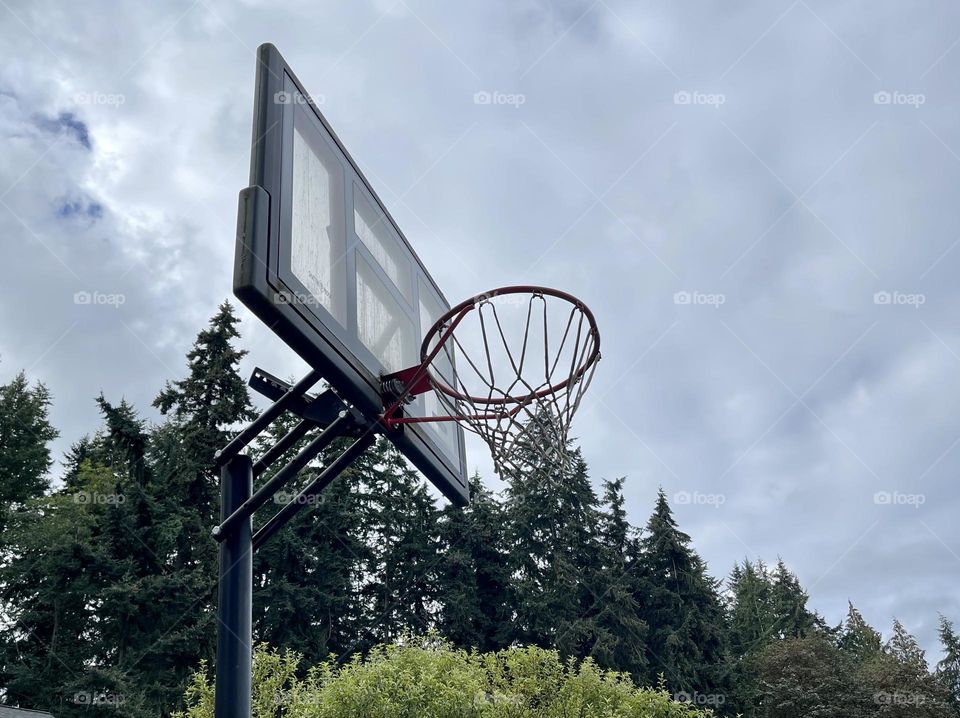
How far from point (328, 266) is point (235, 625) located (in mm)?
2196

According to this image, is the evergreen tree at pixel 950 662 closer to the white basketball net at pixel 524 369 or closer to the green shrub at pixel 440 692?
the green shrub at pixel 440 692

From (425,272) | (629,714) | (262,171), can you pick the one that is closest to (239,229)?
(262,171)

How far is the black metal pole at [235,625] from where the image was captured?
4613 millimetres

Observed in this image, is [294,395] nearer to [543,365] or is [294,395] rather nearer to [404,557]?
[543,365]

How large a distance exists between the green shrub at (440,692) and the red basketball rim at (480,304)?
5190mm

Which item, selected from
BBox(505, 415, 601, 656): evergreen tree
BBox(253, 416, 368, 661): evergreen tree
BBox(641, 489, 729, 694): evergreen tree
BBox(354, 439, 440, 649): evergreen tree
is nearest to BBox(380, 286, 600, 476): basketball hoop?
BBox(505, 415, 601, 656): evergreen tree

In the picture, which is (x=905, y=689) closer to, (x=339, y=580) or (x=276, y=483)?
(x=339, y=580)

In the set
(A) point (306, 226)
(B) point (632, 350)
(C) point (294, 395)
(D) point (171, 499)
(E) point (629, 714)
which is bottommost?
(E) point (629, 714)

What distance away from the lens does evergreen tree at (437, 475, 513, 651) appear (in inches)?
915

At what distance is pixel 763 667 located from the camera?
1019 inches

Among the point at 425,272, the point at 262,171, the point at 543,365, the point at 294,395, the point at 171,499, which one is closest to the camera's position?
Result: the point at 262,171

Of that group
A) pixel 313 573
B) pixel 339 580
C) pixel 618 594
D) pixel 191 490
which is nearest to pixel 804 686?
pixel 618 594

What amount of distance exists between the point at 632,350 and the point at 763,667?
60.9 feet

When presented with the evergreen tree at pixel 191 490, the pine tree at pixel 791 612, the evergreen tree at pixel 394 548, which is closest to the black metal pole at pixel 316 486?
the evergreen tree at pixel 191 490
